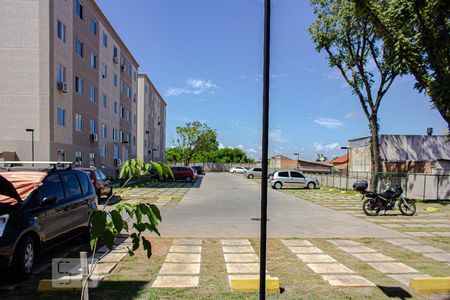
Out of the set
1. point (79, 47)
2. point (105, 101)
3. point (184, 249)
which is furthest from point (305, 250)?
point (105, 101)

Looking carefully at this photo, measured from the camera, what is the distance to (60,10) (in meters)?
22.4

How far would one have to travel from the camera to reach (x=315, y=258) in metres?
7.17

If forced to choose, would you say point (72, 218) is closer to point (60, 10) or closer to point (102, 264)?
point (102, 264)

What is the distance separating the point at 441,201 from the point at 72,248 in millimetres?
21188

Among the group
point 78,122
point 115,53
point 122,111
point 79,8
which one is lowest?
point 78,122

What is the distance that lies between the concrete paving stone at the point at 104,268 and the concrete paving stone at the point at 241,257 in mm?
2185

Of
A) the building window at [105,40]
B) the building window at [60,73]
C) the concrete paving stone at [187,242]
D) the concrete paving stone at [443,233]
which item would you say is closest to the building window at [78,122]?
the building window at [60,73]

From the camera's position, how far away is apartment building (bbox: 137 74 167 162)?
54.7m

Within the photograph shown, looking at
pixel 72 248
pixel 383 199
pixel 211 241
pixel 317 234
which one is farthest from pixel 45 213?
pixel 383 199

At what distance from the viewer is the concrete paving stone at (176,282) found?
5316 millimetres

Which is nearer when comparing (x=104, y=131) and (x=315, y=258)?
(x=315, y=258)

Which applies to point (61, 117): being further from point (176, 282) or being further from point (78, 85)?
point (176, 282)

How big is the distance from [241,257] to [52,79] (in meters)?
19.3

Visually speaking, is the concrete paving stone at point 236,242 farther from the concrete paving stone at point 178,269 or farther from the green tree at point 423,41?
the green tree at point 423,41
